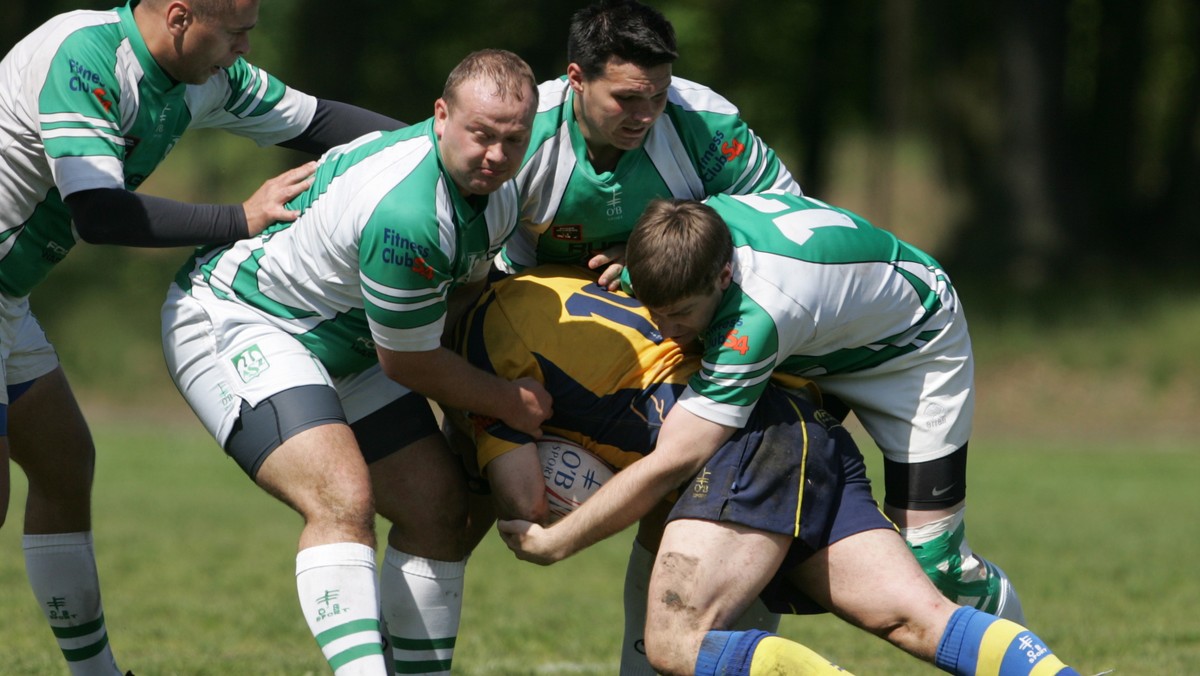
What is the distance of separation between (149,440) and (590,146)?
13462mm

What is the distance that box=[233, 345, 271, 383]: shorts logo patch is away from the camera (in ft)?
13.6

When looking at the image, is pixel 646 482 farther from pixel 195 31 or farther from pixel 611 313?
pixel 195 31

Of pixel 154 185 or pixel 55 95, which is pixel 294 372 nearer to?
pixel 55 95

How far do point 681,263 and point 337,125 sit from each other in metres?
1.65

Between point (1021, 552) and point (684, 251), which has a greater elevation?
point (684, 251)

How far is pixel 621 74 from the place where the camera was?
434 cm

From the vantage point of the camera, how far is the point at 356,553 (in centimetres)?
391

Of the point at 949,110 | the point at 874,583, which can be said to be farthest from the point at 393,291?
the point at 949,110

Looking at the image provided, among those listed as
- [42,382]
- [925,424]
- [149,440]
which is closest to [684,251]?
[925,424]

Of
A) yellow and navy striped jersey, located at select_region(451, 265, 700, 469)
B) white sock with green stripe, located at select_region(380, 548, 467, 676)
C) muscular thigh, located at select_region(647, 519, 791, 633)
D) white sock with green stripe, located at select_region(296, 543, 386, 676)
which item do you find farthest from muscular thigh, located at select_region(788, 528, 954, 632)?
white sock with green stripe, located at select_region(296, 543, 386, 676)

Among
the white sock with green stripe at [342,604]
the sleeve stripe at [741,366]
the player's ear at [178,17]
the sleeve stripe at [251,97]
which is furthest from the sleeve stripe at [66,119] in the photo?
the sleeve stripe at [741,366]

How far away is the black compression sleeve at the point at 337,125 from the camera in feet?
16.1

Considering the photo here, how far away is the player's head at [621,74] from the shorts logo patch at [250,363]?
1.24 m

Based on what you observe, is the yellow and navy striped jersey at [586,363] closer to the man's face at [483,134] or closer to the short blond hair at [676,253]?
the short blond hair at [676,253]
